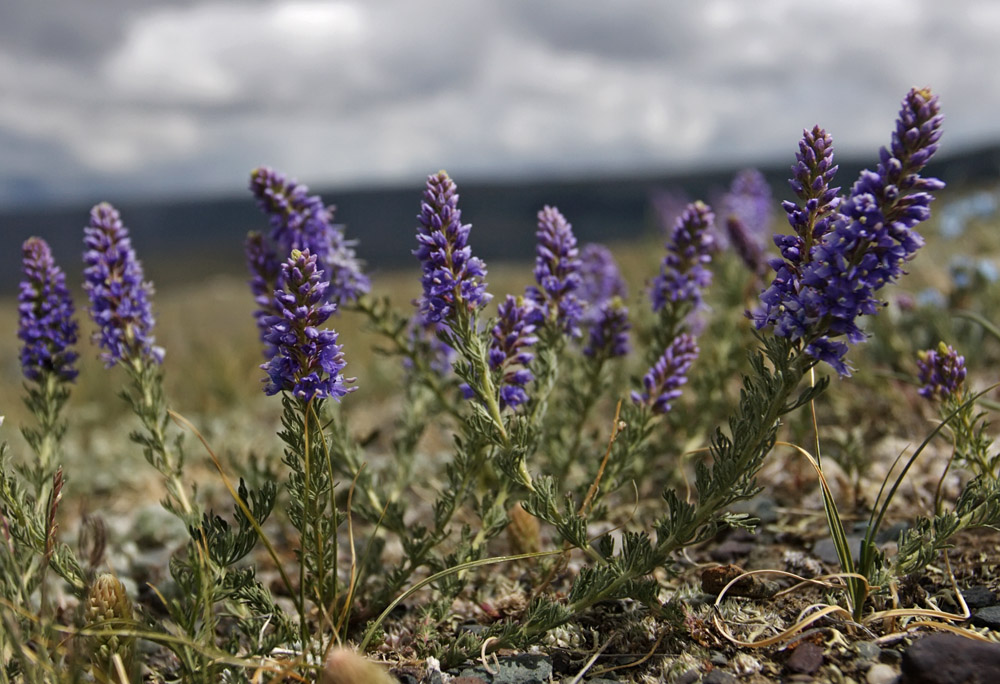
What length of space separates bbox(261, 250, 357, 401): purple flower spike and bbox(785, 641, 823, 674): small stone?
1546mm

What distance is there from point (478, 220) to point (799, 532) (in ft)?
409

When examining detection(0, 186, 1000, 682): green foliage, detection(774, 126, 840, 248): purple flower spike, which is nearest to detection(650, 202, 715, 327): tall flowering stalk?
detection(0, 186, 1000, 682): green foliage

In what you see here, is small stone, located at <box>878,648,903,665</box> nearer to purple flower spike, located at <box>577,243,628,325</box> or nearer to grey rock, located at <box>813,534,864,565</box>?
grey rock, located at <box>813,534,864,565</box>

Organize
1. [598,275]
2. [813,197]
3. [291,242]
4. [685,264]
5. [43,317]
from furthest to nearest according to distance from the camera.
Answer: [598,275]
[685,264]
[291,242]
[43,317]
[813,197]

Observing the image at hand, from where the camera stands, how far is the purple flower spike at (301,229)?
3.30 metres

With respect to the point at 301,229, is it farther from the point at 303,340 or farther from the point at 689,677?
the point at 689,677

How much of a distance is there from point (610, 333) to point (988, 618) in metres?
1.83

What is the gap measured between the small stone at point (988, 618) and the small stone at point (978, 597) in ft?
0.21

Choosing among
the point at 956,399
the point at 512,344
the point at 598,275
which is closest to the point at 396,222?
the point at 598,275

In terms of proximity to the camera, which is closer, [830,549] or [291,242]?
[830,549]

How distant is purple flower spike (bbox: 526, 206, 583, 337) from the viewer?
3.17 meters

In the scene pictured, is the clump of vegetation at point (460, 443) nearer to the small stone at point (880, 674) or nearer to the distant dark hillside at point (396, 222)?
the small stone at point (880, 674)

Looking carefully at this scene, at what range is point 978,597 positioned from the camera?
99.6 inches

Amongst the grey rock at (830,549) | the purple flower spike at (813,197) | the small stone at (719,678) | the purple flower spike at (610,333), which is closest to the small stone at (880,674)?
the small stone at (719,678)
